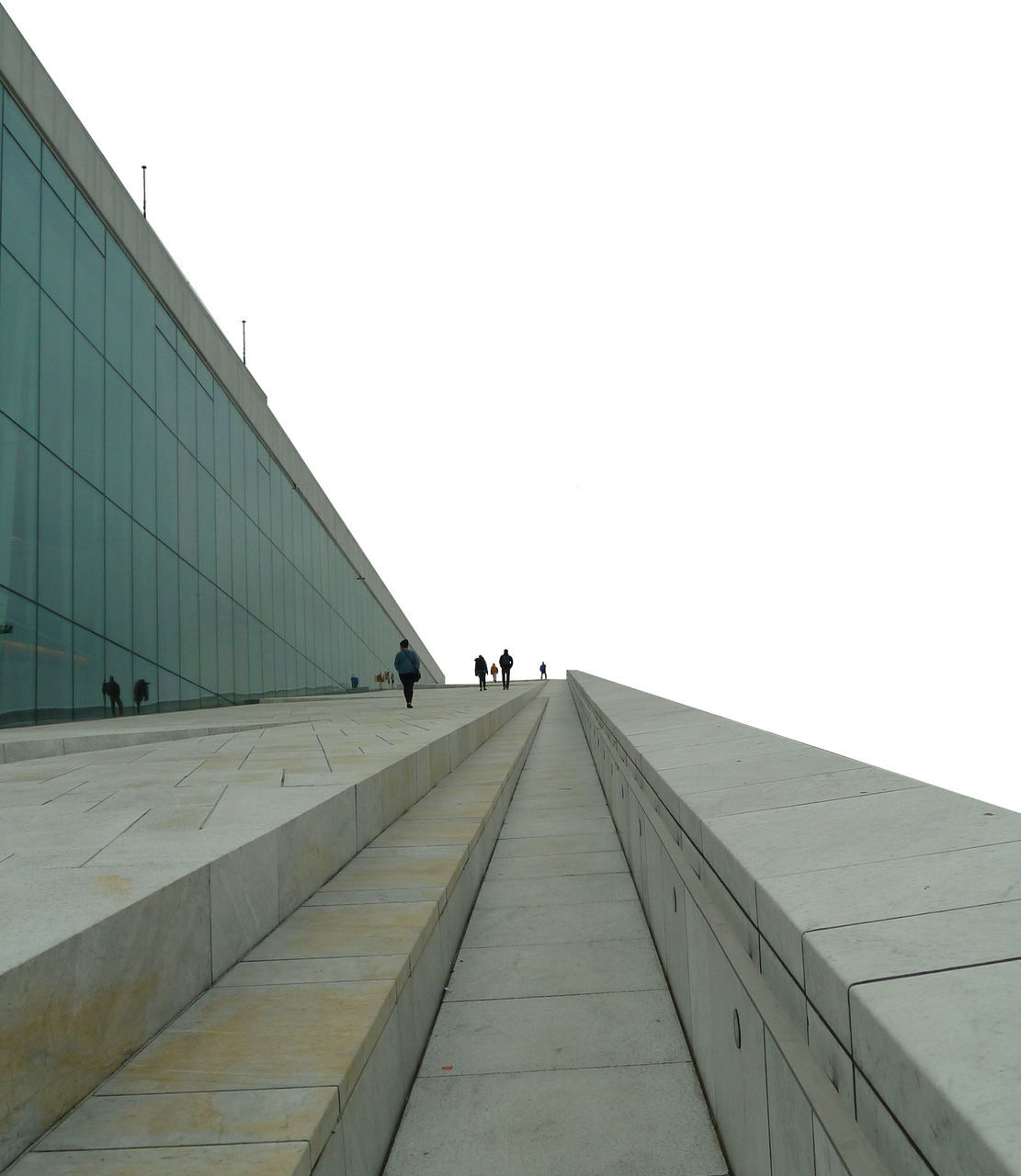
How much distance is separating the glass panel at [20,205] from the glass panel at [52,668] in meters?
5.16

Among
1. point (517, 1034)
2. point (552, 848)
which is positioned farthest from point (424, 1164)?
point (552, 848)

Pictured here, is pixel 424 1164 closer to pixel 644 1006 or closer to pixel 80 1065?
pixel 80 1065

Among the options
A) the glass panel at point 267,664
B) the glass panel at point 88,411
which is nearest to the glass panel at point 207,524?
the glass panel at point 267,664

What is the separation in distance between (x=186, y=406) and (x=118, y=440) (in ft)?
12.8

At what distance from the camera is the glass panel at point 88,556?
47.0 feet

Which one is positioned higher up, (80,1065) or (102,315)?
(102,315)

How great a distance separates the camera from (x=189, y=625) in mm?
19031

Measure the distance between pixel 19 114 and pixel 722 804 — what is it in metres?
15.0

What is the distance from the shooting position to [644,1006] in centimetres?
390

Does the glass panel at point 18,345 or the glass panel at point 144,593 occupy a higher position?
the glass panel at point 18,345

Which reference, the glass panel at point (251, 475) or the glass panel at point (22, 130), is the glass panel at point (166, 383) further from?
the glass panel at point (251, 475)

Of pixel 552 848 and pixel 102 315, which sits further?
pixel 102 315

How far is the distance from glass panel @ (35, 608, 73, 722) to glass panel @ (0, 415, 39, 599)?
63 cm

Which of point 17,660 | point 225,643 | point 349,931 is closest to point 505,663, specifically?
point 225,643
